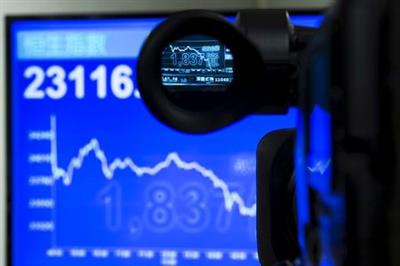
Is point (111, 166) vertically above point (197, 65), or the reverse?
point (197, 65)

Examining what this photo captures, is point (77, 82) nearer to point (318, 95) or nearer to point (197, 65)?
point (197, 65)

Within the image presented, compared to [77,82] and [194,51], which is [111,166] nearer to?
[77,82]

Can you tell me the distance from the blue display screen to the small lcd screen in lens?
63cm

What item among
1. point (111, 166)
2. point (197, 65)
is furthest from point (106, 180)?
point (197, 65)

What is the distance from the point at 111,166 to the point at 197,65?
0.66 metres

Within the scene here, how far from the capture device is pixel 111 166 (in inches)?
39.6

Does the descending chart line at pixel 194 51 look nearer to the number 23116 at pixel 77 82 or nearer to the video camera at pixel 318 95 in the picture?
the video camera at pixel 318 95

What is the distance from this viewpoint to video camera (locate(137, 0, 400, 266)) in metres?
0.22

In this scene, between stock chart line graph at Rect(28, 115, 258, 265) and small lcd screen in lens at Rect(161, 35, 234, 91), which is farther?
stock chart line graph at Rect(28, 115, 258, 265)

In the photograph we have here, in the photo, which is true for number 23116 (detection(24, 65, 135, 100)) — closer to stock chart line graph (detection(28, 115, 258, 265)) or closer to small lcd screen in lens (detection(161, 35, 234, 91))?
stock chart line graph (detection(28, 115, 258, 265))

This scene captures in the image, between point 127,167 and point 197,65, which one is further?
point 127,167

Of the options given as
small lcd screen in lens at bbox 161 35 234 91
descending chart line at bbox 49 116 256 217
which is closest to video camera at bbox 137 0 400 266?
small lcd screen in lens at bbox 161 35 234 91

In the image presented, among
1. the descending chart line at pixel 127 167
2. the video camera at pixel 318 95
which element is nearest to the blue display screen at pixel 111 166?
the descending chart line at pixel 127 167

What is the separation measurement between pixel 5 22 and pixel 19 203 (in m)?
0.30
